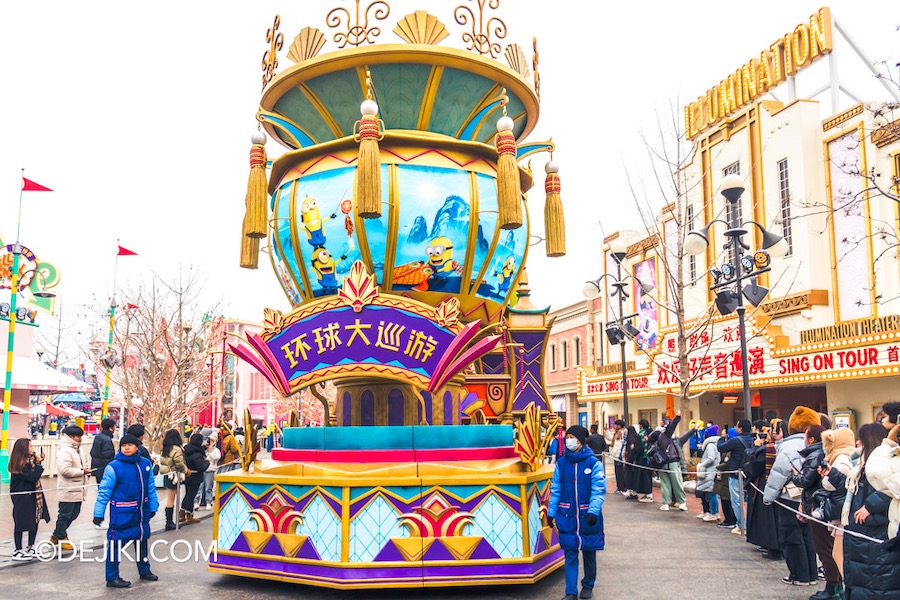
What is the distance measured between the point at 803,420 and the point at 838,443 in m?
1.58

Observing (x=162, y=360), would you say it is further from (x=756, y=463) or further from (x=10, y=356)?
(x=756, y=463)

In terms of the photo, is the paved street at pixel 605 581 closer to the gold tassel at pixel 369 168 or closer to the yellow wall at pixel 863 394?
the gold tassel at pixel 369 168

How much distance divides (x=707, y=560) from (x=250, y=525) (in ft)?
18.4

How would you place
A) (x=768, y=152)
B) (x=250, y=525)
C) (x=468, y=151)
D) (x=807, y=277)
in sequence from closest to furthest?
(x=250, y=525) → (x=468, y=151) → (x=807, y=277) → (x=768, y=152)

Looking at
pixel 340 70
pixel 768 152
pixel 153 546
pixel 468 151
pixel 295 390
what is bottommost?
pixel 153 546

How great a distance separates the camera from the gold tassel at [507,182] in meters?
8.30

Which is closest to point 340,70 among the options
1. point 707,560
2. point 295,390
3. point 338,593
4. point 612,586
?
point 295,390

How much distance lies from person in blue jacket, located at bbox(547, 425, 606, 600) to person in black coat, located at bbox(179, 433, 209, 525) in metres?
7.72

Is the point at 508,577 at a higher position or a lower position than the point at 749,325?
lower

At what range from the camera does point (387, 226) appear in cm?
845

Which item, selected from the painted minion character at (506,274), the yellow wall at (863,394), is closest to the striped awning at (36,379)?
the painted minion character at (506,274)

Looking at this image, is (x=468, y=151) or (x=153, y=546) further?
(x=153, y=546)

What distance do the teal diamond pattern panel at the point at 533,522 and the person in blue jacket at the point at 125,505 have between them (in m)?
4.21

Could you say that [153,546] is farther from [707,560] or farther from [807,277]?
[807,277]
